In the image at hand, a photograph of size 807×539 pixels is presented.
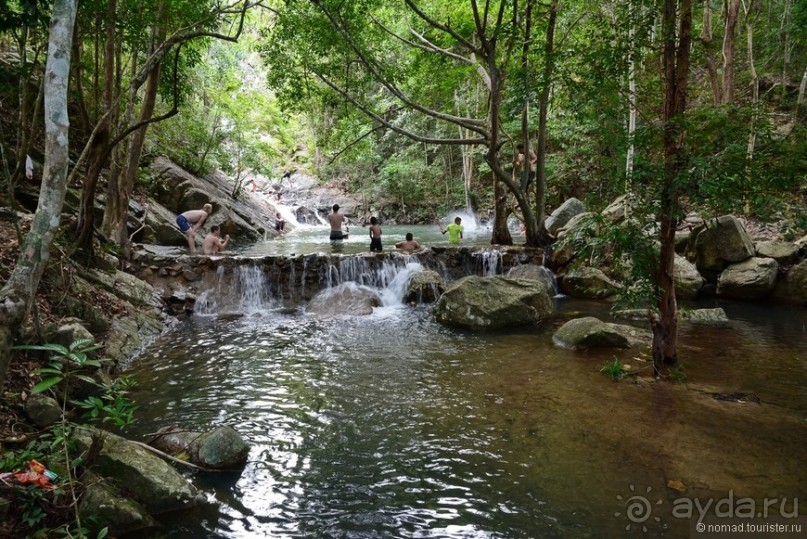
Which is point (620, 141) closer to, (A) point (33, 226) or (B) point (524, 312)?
(B) point (524, 312)

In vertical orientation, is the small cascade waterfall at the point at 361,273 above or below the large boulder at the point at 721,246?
below

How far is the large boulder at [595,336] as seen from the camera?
707 centimetres

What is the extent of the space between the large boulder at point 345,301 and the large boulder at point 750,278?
7754 millimetres

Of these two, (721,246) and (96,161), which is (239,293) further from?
(721,246)

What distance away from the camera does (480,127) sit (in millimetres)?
11969

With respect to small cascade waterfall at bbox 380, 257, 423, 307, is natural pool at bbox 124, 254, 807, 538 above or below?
below

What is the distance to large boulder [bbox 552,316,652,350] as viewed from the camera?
707 cm

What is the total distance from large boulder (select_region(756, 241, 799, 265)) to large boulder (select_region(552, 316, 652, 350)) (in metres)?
4.94

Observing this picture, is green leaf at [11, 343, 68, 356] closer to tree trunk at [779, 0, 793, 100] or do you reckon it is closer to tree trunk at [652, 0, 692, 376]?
tree trunk at [652, 0, 692, 376]

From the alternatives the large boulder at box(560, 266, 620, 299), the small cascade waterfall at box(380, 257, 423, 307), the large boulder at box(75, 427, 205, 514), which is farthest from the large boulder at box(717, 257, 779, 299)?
the large boulder at box(75, 427, 205, 514)

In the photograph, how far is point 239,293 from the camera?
10633 mm

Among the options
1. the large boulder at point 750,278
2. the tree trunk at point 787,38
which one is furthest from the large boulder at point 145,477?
the tree trunk at point 787,38

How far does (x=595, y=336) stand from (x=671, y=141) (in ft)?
10.7

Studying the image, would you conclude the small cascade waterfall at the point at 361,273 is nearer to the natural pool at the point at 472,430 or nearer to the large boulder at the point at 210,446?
the natural pool at the point at 472,430
